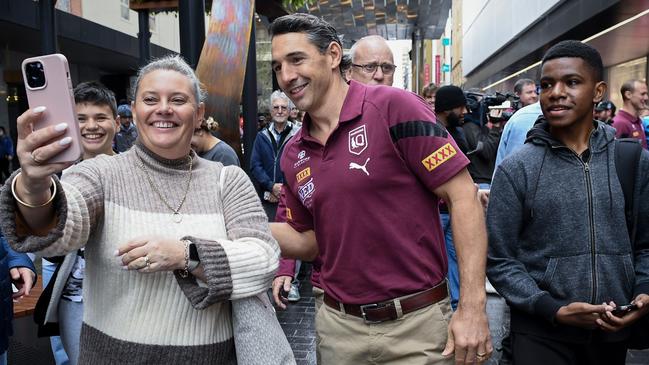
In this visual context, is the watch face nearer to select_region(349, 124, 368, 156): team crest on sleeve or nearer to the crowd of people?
the crowd of people

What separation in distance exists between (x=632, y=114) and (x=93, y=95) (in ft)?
18.9

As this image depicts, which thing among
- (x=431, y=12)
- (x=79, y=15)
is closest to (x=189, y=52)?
(x=79, y=15)

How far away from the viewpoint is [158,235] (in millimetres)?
2027

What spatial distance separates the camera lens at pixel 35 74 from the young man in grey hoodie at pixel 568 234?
1.81 m

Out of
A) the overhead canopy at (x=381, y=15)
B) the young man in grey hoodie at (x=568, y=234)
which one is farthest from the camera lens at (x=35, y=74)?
the overhead canopy at (x=381, y=15)

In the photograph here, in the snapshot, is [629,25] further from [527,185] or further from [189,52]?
[527,185]

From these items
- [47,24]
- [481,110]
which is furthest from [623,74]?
[47,24]

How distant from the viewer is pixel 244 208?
7.26 ft

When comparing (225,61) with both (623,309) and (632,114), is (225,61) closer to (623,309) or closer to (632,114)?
(632,114)

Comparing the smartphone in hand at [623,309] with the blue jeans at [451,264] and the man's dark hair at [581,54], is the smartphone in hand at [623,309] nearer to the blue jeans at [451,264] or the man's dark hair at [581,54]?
the man's dark hair at [581,54]

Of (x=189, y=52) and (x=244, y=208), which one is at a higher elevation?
(x=189, y=52)

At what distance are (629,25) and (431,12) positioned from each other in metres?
15.5

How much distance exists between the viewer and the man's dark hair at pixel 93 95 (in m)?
3.82

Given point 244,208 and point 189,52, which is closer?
point 244,208
